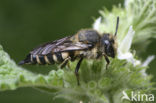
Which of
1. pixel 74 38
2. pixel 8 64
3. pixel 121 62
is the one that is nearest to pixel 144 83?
pixel 121 62

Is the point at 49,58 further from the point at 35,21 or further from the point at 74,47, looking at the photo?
the point at 35,21

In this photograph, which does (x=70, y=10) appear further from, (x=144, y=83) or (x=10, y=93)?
(x=144, y=83)

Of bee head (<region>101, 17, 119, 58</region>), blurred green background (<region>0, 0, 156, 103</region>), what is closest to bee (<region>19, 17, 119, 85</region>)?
bee head (<region>101, 17, 119, 58</region>)

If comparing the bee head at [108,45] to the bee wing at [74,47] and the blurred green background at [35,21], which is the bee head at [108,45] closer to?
the bee wing at [74,47]

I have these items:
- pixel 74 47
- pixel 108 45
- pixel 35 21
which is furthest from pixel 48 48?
pixel 35 21

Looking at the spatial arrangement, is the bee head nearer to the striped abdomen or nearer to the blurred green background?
the striped abdomen

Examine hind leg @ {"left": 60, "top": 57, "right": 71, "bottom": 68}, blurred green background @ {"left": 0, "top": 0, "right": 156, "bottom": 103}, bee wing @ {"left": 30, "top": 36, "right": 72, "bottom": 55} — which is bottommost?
hind leg @ {"left": 60, "top": 57, "right": 71, "bottom": 68}
